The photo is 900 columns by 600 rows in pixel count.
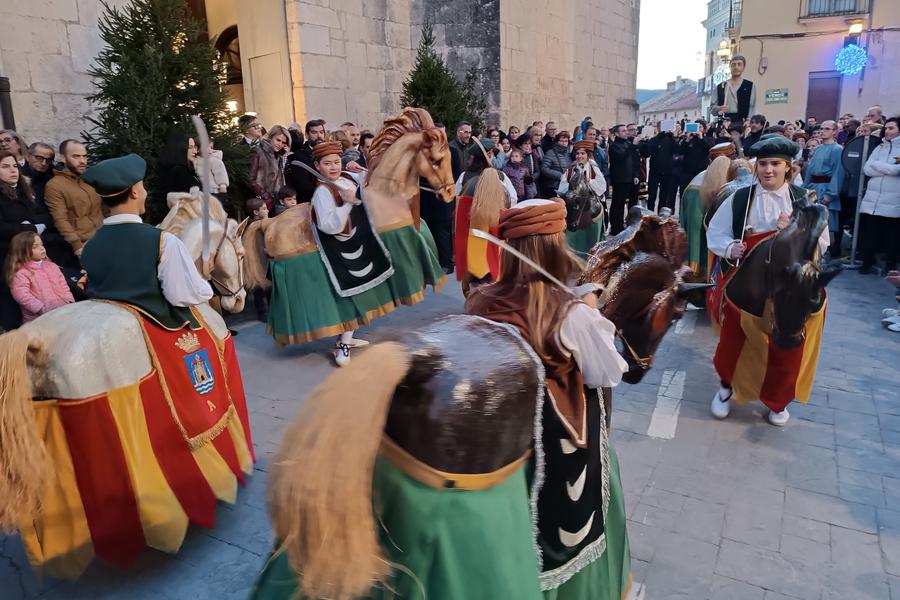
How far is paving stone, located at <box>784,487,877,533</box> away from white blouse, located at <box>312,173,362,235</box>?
12.8 ft

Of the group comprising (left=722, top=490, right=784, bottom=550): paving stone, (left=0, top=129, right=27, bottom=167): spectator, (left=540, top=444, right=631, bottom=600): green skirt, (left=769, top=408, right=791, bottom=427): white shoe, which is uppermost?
(left=0, top=129, right=27, bottom=167): spectator

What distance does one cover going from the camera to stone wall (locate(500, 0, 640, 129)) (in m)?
13.8

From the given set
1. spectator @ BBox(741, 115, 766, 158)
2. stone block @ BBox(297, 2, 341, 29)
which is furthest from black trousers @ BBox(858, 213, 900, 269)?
stone block @ BBox(297, 2, 341, 29)

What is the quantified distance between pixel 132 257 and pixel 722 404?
4.00 metres

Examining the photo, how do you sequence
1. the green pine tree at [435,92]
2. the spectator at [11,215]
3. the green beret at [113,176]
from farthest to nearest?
the green pine tree at [435,92] < the spectator at [11,215] < the green beret at [113,176]

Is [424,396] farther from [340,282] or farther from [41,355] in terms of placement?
[340,282]

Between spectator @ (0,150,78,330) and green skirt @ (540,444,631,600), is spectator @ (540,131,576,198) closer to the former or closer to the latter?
spectator @ (0,150,78,330)

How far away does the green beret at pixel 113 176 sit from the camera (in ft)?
9.63

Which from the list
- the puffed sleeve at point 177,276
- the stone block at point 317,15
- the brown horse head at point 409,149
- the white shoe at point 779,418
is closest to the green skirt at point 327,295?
the brown horse head at point 409,149

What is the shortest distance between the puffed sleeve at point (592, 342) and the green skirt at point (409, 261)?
4100 millimetres

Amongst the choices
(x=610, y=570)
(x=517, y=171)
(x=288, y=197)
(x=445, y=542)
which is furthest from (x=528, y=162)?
(x=445, y=542)

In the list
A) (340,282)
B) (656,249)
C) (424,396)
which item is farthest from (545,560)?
(340,282)

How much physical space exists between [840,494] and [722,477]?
0.63 meters

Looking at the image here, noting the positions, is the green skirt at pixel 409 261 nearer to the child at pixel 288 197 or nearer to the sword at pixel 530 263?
the child at pixel 288 197
